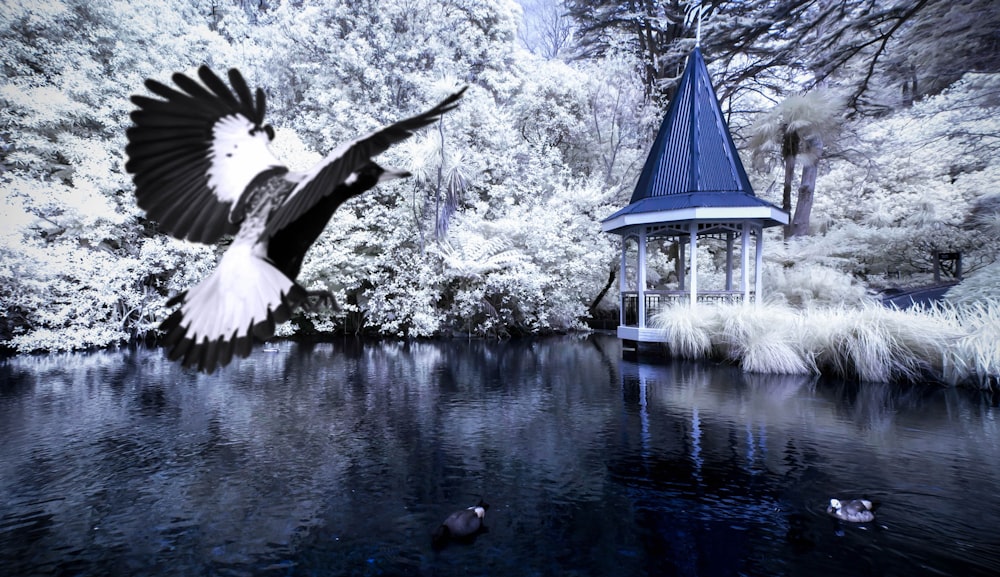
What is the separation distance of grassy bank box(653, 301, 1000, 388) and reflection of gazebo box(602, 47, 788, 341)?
67 centimetres

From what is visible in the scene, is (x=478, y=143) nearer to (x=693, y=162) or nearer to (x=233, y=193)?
(x=693, y=162)

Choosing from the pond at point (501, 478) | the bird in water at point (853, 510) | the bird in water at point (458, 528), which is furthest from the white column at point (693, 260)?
the bird in water at point (458, 528)

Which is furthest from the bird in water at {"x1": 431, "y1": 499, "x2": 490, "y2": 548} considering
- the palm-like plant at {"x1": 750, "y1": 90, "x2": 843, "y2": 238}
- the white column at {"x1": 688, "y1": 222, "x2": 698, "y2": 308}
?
the palm-like plant at {"x1": 750, "y1": 90, "x2": 843, "y2": 238}

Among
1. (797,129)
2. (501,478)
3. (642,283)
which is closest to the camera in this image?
(501,478)

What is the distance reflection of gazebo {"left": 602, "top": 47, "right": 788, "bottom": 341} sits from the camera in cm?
762

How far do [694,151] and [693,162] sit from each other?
0.64ft

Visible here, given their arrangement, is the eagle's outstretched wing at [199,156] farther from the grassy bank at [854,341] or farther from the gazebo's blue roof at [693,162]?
the gazebo's blue roof at [693,162]

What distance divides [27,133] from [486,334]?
8.68 m

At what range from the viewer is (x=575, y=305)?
11.8 m

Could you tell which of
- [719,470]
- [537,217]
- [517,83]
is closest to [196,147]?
[719,470]

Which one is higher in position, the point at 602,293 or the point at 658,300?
the point at 602,293

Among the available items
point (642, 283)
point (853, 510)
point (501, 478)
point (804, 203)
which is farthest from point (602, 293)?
point (853, 510)

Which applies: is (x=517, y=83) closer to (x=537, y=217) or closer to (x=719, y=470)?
(x=537, y=217)

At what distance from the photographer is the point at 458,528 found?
2.72 meters
